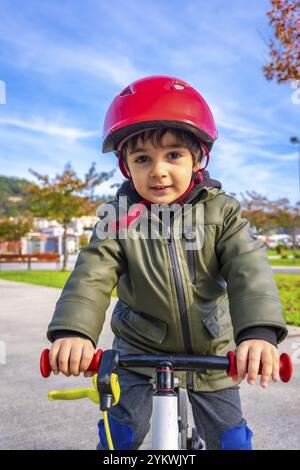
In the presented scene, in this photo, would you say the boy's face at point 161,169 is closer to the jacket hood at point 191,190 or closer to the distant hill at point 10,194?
the jacket hood at point 191,190

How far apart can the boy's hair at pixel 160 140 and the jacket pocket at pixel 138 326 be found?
586 millimetres

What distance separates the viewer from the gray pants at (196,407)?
1839 millimetres

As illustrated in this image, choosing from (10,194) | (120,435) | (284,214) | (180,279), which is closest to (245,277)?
(180,279)

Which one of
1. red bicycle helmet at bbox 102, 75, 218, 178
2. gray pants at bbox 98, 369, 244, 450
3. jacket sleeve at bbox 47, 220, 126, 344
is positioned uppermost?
red bicycle helmet at bbox 102, 75, 218, 178

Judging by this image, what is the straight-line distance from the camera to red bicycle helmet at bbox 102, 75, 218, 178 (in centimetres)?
179

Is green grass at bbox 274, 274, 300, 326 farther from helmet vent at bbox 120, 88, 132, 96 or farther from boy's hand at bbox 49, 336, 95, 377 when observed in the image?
boy's hand at bbox 49, 336, 95, 377

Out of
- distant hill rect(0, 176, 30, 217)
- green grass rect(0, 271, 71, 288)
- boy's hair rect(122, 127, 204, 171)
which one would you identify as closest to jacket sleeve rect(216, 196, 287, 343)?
boy's hair rect(122, 127, 204, 171)

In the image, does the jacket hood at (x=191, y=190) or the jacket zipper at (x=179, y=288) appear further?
the jacket hood at (x=191, y=190)

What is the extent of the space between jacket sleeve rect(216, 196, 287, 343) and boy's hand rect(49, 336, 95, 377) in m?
0.46

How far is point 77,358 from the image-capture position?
4.64 feet

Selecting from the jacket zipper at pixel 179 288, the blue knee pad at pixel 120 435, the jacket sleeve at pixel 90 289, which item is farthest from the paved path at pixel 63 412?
the jacket sleeve at pixel 90 289

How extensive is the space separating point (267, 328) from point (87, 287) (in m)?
0.60
